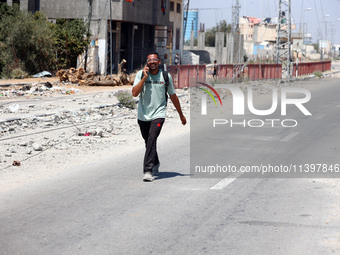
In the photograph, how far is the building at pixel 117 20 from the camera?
36438 millimetres

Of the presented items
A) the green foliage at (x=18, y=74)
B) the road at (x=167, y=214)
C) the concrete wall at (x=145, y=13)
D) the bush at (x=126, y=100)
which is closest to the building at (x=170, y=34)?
the concrete wall at (x=145, y=13)

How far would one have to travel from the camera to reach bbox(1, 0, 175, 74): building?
1435 inches

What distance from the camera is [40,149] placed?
10867 millimetres

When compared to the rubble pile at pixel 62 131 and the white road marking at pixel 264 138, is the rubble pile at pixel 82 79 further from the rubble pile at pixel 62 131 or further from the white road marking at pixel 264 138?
the white road marking at pixel 264 138

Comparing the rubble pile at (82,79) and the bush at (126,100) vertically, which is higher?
the rubble pile at (82,79)

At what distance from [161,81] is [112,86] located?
22239 millimetres

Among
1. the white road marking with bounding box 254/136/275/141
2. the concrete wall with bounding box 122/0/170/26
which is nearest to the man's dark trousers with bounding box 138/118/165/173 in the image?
the white road marking with bounding box 254/136/275/141

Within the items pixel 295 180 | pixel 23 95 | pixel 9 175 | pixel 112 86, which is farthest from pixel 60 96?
pixel 295 180

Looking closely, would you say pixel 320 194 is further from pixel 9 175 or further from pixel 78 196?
pixel 9 175

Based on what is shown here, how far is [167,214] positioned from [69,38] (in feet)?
94.9

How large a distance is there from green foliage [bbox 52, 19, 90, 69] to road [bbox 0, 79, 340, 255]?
83.0 ft

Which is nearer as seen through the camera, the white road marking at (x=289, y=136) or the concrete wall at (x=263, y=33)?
the white road marking at (x=289, y=136)

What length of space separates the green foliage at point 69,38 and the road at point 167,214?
25.3 m

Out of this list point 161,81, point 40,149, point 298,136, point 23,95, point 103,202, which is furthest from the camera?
point 23,95
